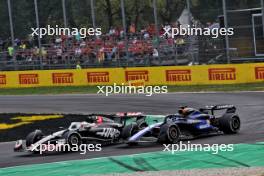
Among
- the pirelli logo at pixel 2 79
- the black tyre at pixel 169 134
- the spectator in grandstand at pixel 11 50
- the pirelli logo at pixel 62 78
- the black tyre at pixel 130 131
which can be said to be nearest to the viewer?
the black tyre at pixel 169 134

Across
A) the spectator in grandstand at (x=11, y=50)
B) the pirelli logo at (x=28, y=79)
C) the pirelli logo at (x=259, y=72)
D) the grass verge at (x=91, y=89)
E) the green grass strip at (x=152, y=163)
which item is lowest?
the green grass strip at (x=152, y=163)

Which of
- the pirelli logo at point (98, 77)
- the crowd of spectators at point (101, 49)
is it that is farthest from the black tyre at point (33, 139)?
the pirelli logo at point (98, 77)

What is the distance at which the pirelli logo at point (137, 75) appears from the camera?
2988cm

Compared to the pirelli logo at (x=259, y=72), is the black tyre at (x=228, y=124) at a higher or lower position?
Answer: lower

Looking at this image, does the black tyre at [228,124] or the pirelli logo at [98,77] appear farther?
the pirelli logo at [98,77]

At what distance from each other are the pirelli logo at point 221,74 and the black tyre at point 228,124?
13.5 m

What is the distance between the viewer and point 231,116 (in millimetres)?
13828

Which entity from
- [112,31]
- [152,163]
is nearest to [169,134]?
[152,163]

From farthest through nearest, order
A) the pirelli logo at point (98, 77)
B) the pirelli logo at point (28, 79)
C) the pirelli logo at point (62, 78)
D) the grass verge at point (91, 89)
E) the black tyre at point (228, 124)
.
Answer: the pirelli logo at point (28, 79) < the pirelli logo at point (62, 78) < the pirelli logo at point (98, 77) < the grass verge at point (91, 89) < the black tyre at point (228, 124)

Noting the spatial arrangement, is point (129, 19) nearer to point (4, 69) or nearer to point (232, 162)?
point (4, 69)

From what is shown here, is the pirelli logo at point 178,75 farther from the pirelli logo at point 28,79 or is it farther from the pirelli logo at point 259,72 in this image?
the pirelli logo at point 28,79

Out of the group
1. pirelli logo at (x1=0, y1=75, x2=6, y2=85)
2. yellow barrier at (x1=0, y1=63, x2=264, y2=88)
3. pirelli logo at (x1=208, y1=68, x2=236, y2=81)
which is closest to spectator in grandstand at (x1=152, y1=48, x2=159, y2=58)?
yellow barrier at (x1=0, y1=63, x2=264, y2=88)

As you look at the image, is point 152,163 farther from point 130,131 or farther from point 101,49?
point 101,49

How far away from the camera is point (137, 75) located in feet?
98.6
